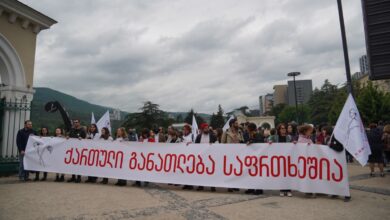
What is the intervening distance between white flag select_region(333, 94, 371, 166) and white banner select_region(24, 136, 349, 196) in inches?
17.7

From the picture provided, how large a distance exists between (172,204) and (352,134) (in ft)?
13.9

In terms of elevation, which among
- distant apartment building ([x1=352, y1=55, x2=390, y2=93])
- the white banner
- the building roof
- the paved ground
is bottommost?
the paved ground

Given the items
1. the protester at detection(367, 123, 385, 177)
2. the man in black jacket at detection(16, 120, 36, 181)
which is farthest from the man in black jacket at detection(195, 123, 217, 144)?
the man in black jacket at detection(16, 120, 36, 181)

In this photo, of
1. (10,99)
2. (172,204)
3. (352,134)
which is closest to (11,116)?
(10,99)

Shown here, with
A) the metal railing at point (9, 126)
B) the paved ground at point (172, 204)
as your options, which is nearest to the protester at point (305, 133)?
the paved ground at point (172, 204)

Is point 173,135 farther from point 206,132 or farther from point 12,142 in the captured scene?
point 12,142

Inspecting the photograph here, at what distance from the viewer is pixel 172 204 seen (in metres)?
6.18

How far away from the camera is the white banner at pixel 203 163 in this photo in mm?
6859

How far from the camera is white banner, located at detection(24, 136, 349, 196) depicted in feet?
22.5

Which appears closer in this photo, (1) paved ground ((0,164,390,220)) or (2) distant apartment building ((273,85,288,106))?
(1) paved ground ((0,164,390,220))

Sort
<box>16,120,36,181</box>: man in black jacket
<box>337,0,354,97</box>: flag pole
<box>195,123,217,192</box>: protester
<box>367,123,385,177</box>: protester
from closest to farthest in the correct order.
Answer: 1. <box>337,0,354,97</box>: flag pole
2. <box>195,123,217,192</box>: protester
3. <box>16,120,36,181</box>: man in black jacket
4. <box>367,123,385,177</box>: protester

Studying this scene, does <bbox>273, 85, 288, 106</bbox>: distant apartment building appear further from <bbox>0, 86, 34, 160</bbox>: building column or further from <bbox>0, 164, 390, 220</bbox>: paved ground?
<bbox>0, 164, 390, 220</bbox>: paved ground

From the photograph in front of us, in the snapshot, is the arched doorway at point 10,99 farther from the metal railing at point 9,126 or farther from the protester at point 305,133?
the protester at point 305,133

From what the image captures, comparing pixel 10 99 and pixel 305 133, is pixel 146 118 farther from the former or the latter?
pixel 305 133
